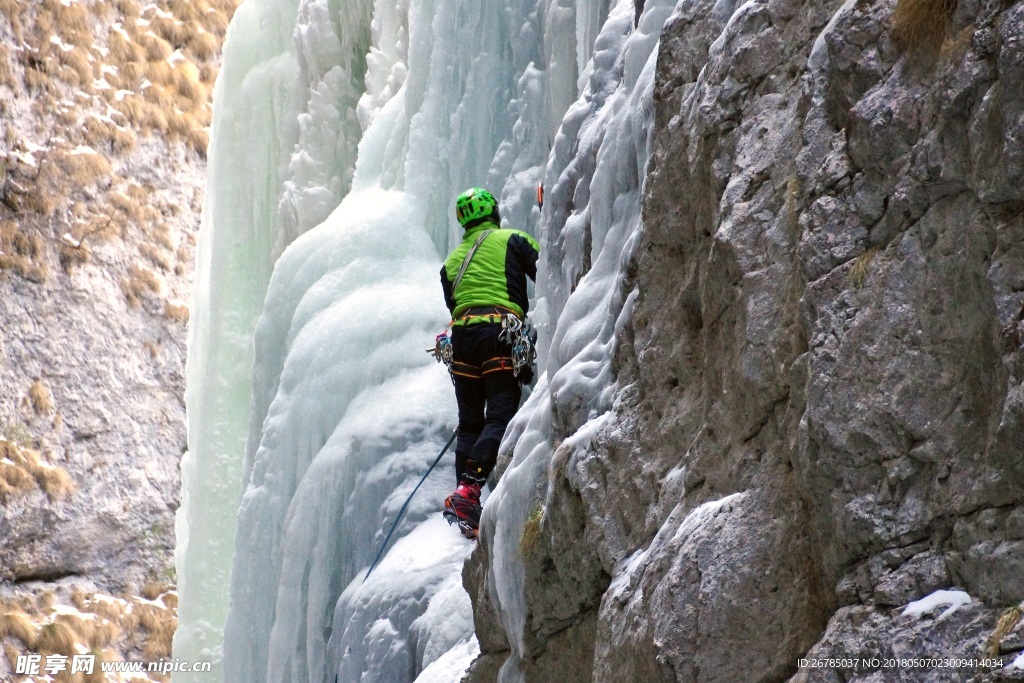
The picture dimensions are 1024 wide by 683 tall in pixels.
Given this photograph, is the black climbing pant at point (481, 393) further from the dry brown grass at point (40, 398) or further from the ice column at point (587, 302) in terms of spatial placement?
the dry brown grass at point (40, 398)

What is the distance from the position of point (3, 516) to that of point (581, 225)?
7568 millimetres

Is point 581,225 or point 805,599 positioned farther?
point 581,225

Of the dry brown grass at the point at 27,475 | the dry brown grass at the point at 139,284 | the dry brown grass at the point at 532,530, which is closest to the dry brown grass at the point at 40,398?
the dry brown grass at the point at 27,475

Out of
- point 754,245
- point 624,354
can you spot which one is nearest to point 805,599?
point 754,245

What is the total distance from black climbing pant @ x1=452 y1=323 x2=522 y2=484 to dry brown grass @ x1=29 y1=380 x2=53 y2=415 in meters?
6.29

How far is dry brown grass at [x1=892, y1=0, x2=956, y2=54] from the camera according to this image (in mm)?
2186

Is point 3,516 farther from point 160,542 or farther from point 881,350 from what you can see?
point 881,350

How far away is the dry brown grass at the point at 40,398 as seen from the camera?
10383 mm

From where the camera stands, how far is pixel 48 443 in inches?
407

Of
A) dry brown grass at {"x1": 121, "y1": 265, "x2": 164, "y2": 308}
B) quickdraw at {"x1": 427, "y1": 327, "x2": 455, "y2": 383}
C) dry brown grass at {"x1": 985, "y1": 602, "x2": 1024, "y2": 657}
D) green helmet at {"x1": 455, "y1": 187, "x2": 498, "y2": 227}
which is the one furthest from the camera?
dry brown grass at {"x1": 121, "y1": 265, "x2": 164, "y2": 308}

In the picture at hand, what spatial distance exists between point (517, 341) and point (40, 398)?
655 cm

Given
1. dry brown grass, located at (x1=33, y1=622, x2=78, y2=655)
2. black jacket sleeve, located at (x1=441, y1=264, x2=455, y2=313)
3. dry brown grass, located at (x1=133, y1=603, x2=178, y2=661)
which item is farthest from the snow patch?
dry brown grass, located at (x1=133, y1=603, x2=178, y2=661)

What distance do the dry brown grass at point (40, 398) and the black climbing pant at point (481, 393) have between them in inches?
248

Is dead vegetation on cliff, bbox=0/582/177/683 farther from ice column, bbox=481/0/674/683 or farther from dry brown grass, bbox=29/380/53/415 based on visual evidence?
ice column, bbox=481/0/674/683
